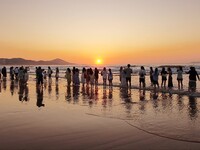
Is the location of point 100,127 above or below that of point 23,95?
below

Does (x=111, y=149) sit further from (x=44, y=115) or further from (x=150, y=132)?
(x=44, y=115)

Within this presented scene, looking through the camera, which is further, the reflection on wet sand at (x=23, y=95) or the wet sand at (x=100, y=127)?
the reflection on wet sand at (x=23, y=95)

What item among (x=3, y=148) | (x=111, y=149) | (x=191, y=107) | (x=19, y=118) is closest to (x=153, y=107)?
(x=191, y=107)

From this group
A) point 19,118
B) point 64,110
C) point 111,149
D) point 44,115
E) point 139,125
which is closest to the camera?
point 111,149

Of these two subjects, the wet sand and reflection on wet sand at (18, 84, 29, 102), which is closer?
the wet sand

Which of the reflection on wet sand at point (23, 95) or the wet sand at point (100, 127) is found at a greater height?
the reflection on wet sand at point (23, 95)

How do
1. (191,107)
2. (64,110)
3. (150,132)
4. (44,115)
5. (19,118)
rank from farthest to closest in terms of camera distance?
(191,107), (64,110), (44,115), (19,118), (150,132)

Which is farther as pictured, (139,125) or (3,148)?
(139,125)

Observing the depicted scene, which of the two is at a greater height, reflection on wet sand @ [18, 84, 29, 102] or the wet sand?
reflection on wet sand @ [18, 84, 29, 102]

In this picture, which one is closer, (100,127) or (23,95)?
(100,127)

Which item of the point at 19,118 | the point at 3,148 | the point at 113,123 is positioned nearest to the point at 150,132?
the point at 113,123

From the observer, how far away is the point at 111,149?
25.0ft

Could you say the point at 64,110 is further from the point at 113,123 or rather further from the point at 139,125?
the point at 139,125

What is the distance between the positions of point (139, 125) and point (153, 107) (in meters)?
4.54
